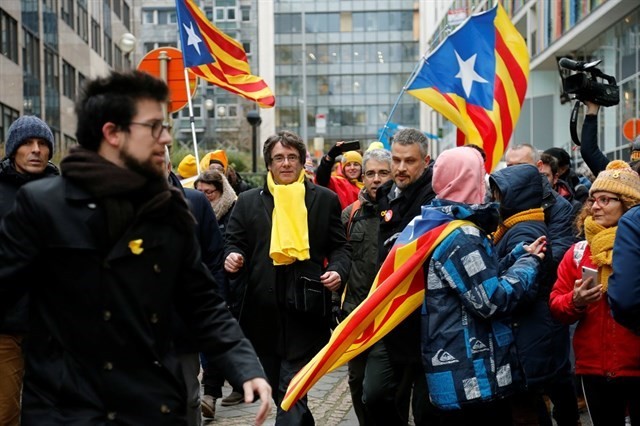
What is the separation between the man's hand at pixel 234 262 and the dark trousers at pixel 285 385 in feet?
2.01

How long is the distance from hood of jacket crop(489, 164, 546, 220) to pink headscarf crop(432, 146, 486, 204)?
681 millimetres

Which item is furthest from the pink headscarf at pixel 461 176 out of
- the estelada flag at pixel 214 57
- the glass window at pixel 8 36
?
the glass window at pixel 8 36

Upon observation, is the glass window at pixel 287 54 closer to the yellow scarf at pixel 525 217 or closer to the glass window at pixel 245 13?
the glass window at pixel 245 13

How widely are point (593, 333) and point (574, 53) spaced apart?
29085 millimetres

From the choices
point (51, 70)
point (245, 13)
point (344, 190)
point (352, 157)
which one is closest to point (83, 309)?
point (344, 190)

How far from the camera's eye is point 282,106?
100m

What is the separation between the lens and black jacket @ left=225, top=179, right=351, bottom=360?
22.9 feet

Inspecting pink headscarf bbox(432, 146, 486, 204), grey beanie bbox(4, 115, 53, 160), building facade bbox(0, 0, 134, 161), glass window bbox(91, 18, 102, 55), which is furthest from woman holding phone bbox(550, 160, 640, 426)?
glass window bbox(91, 18, 102, 55)

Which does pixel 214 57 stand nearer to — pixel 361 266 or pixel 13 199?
pixel 361 266

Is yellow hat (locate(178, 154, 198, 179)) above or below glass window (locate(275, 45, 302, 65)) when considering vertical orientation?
below

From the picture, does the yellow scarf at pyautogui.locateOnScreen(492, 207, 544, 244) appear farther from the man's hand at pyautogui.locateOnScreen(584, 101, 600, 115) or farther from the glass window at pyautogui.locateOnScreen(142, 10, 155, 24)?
the glass window at pyautogui.locateOnScreen(142, 10, 155, 24)

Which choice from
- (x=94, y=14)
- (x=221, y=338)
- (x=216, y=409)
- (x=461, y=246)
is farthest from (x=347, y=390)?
(x=94, y=14)

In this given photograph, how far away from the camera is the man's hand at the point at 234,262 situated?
23.1ft

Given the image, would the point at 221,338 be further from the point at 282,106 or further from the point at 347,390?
the point at 282,106
